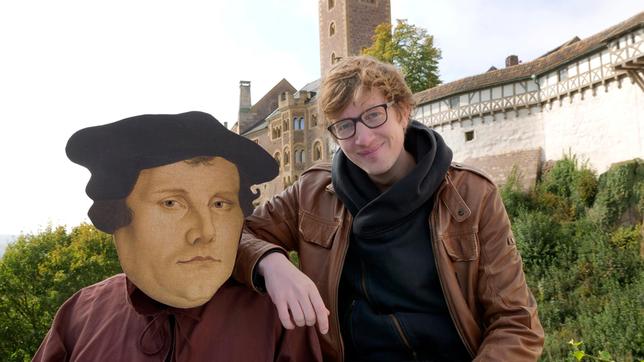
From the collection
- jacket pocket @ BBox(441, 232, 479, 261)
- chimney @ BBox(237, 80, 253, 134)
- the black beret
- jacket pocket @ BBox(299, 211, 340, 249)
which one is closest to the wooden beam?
jacket pocket @ BBox(441, 232, 479, 261)

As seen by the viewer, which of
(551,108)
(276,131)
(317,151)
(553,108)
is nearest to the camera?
(553,108)

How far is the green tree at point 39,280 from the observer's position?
16.3 m

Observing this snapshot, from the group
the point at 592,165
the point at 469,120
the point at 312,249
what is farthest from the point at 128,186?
the point at 469,120

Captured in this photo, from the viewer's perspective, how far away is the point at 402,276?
2.73 meters

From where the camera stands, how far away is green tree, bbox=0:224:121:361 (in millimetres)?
16328

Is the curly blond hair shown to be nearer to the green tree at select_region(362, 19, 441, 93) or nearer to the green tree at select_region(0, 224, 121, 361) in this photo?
the green tree at select_region(0, 224, 121, 361)

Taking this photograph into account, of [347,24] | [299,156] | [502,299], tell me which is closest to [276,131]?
[299,156]

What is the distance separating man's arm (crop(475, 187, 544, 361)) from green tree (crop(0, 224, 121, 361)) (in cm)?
1476

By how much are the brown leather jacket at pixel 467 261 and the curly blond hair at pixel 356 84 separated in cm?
48

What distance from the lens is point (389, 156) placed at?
2.71m

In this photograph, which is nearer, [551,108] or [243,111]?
[551,108]

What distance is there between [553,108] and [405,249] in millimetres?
21133

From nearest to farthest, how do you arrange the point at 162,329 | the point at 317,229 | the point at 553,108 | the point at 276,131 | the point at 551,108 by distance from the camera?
the point at 162,329 → the point at 317,229 → the point at 553,108 → the point at 551,108 → the point at 276,131

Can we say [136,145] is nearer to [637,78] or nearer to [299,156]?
[637,78]
